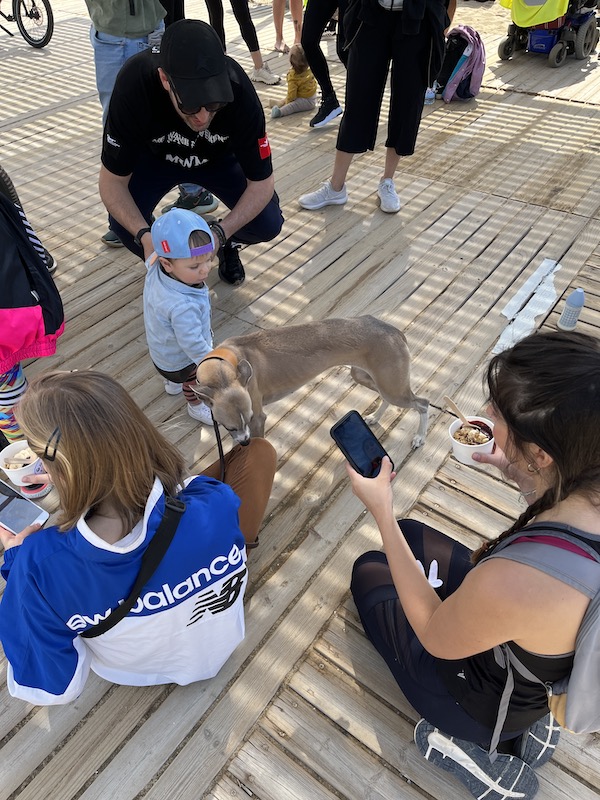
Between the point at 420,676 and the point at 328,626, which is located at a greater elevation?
the point at 420,676

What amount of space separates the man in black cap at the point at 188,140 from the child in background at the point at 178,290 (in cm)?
66

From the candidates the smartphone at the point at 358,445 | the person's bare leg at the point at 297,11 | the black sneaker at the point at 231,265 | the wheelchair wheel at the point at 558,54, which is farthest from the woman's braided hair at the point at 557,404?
the wheelchair wheel at the point at 558,54

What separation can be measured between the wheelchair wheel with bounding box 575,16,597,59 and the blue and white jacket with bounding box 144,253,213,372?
9462 millimetres

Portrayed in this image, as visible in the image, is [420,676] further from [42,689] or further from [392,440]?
[392,440]

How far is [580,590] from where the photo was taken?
4.55 ft

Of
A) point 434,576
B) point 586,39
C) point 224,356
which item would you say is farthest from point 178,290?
point 586,39

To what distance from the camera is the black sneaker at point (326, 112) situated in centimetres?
724

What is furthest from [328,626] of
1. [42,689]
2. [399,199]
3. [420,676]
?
[399,199]

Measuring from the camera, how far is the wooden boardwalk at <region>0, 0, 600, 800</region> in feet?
7.38

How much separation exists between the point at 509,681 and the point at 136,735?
5.11 feet

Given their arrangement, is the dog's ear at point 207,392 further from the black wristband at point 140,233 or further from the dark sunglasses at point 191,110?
the dark sunglasses at point 191,110

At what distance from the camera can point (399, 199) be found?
5965 mm

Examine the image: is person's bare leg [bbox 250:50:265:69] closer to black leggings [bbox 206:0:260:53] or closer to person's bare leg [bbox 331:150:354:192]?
black leggings [bbox 206:0:260:53]

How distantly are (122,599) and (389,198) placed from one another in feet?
16.5
